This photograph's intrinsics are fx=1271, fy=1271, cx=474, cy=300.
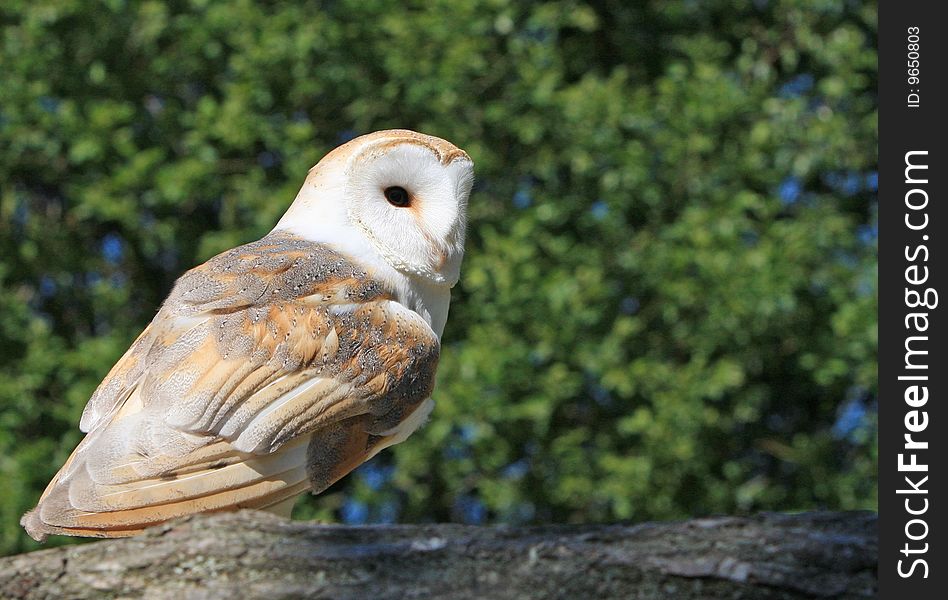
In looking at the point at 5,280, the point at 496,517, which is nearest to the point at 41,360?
the point at 5,280

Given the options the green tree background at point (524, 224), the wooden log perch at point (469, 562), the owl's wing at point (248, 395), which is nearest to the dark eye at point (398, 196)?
the owl's wing at point (248, 395)

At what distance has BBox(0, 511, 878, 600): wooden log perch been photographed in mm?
1997

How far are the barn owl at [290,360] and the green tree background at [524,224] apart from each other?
222 centimetres

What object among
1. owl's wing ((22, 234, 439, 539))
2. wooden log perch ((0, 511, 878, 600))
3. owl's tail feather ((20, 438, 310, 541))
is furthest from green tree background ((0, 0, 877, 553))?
wooden log perch ((0, 511, 878, 600))

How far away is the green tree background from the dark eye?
7.11 ft

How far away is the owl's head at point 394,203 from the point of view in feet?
10.1

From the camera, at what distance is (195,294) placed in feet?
9.62

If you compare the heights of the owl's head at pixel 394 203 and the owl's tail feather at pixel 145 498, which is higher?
the owl's head at pixel 394 203

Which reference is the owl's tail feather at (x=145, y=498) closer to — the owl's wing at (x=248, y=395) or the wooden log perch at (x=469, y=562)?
the owl's wing at (x=248, y=395)

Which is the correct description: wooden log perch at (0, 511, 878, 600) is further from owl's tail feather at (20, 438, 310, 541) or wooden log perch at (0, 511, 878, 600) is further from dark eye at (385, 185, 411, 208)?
dark eye at (385, 185, 411, 208)

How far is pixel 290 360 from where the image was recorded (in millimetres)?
2807

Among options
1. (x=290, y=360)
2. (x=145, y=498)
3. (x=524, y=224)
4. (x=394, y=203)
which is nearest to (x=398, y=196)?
(x=394, y=203)

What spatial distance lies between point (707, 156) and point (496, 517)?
1.89m

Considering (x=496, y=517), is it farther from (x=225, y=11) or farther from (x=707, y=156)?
(x=225, y=11)
